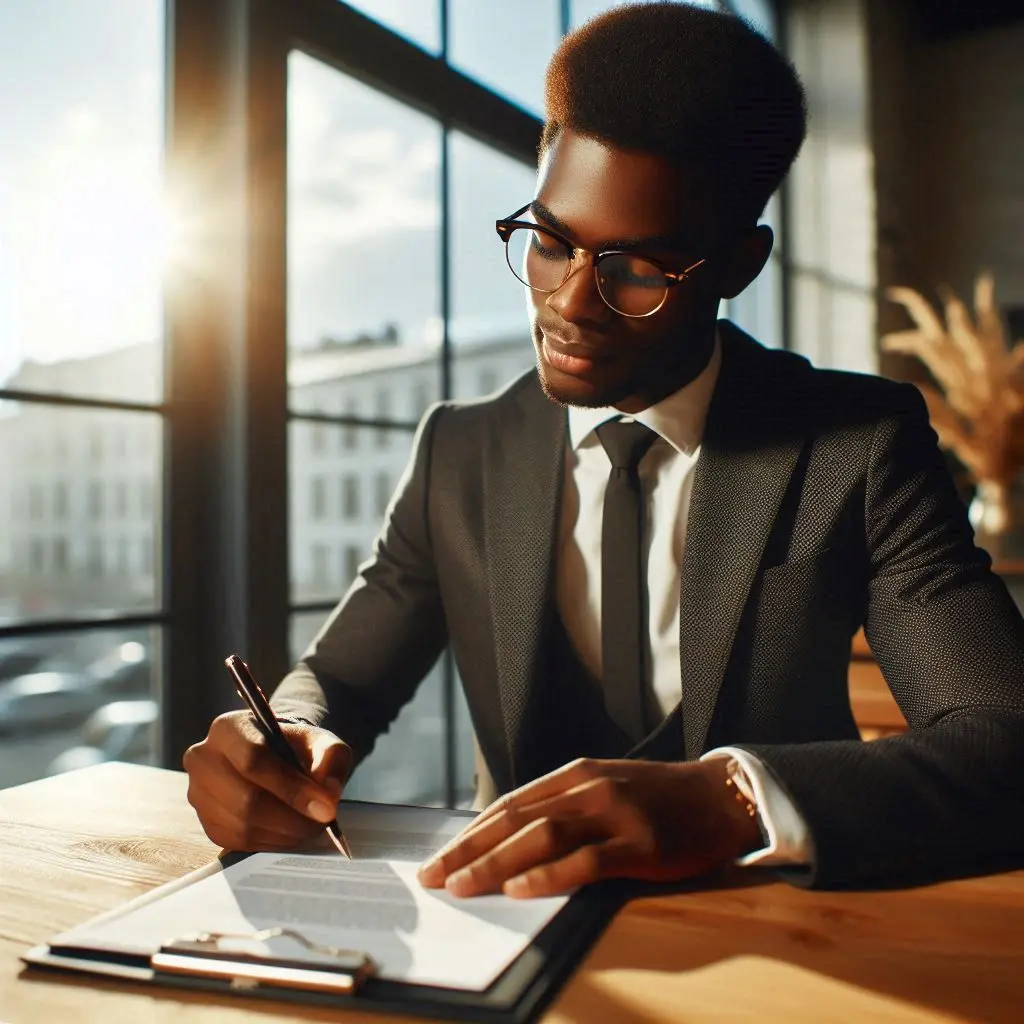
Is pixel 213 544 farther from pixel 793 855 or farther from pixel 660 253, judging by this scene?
pixel 793 855

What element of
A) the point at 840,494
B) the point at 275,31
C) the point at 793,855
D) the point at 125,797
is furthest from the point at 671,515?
the point at 275,31

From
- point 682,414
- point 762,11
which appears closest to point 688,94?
point 682,414

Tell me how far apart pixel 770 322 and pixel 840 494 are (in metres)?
4.03

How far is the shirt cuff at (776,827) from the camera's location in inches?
30.9

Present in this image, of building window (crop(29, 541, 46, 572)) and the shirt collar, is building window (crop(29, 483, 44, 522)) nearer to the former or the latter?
building window (crop(29, 541, 46, 572))

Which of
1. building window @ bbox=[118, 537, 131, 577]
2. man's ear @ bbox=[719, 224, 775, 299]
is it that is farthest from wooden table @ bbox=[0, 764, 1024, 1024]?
building window @ bbox=[118, 537, 131, 577]

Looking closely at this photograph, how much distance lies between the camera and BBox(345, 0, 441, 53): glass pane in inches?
86.0

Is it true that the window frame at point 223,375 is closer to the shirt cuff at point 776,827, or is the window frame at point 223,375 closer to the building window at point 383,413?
the building window at point 383,413

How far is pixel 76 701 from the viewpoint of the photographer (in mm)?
1669

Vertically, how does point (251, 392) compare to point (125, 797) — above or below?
above

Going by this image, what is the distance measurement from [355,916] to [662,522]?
2.57ft

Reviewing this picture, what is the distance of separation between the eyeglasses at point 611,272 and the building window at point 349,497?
3.63 ft

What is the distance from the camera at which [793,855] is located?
0.79 metres

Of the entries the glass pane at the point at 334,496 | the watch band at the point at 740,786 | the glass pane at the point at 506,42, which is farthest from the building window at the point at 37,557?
the glass pane at the point at 506,42
